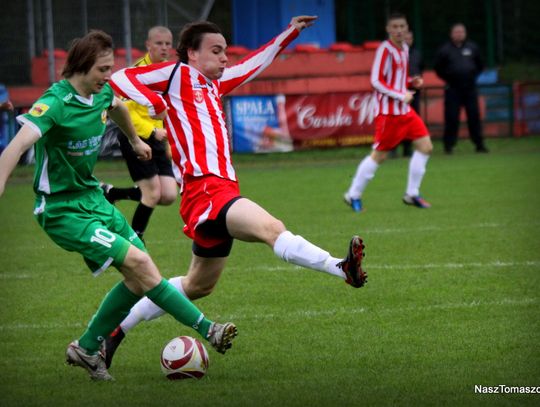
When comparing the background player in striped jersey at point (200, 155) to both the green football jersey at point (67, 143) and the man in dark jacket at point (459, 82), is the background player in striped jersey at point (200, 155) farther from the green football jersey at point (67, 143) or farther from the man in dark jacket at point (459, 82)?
the man in dark jacket at point (459, 82)

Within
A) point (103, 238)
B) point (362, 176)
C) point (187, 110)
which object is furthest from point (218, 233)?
point (362, 176)

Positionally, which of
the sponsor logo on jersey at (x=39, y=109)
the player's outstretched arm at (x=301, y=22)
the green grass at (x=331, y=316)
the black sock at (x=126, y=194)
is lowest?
the green grass at (x=331, y=316)

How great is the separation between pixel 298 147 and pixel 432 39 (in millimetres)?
10690

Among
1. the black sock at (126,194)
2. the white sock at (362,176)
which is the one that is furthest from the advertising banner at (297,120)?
the black sock at (126,194)

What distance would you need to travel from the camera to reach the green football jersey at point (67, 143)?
5.55m

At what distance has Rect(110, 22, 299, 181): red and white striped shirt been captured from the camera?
19.5 feet

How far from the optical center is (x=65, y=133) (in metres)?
5.56

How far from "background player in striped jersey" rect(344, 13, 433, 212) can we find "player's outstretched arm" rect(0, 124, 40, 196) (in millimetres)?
7759

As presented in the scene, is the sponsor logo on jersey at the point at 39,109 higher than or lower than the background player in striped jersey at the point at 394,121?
higher

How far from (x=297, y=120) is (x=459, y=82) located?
3.00m

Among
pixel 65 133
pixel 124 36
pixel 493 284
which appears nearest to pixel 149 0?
pixel 124 36

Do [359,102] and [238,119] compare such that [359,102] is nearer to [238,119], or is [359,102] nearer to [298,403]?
[238,119]

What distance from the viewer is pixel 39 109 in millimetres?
5406

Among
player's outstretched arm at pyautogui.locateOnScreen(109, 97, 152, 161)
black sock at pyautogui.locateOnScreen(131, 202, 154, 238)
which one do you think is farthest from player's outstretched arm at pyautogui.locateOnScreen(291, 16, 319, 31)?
black sock at pyautogui.locateOnScreen(131, 202, 154, 238)
